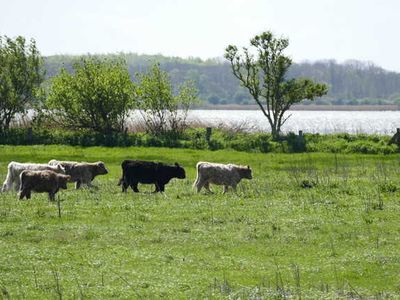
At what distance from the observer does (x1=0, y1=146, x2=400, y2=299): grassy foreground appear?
15766 mm

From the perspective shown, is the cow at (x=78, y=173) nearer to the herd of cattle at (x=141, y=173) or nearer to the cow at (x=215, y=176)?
the herd of cattle at (x=141, y=173)

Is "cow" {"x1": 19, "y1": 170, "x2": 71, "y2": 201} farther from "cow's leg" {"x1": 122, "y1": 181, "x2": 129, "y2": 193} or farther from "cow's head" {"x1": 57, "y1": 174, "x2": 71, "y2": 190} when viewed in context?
"cow's leg" {"x1": 122, "y1": 181, "x2": 129, "y2": 193}

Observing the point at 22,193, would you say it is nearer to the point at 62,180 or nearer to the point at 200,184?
the point at 62,180

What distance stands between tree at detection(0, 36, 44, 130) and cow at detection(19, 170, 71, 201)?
111 feet

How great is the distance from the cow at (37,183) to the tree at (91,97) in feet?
102

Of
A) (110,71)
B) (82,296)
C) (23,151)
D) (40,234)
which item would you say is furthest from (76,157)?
(82,296)

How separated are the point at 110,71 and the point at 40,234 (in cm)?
3990

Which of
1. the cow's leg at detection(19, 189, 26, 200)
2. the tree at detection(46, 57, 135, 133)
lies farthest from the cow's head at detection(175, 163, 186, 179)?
the tree at detection(46, 57, 135, 133)

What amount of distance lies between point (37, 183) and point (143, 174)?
5.49 metres

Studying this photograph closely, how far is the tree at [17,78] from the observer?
2381 inches

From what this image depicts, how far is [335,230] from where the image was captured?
21.7 meters

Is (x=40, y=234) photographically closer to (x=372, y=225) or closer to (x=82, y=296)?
(x=82, y=296)

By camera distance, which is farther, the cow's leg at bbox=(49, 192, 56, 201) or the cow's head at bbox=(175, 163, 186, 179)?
the cow's head at bbox=(175, 163, 186, 179)

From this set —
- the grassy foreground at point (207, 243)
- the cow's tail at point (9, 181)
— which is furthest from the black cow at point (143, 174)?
the cow's tail at point (9, 181)
